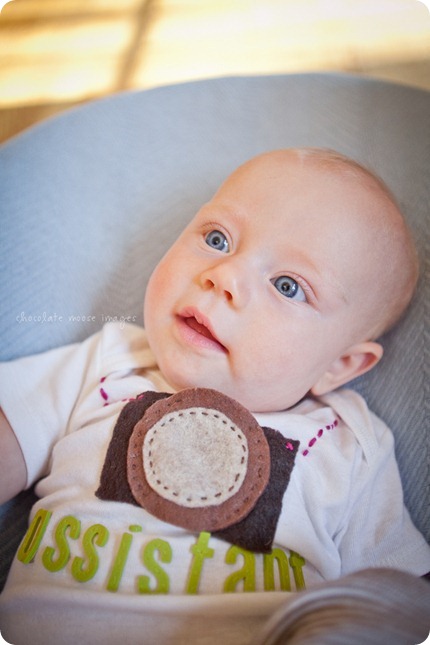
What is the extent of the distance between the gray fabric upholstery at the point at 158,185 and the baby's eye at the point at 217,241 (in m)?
0.15

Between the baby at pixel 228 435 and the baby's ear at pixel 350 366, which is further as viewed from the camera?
the baby's ear at pixel 350 366

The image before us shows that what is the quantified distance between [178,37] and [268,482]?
53cm

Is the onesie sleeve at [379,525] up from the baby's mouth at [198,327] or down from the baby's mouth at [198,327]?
down

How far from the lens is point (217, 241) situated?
1.82 feet

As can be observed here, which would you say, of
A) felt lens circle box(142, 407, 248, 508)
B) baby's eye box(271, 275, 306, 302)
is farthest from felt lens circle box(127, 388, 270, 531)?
baby's eye box(271, 275, 306, 302)

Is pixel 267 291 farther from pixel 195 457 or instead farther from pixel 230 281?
pixel 195 457

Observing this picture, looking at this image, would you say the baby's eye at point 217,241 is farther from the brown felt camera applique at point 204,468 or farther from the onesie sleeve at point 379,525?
the onesie sleeve at point 379,525

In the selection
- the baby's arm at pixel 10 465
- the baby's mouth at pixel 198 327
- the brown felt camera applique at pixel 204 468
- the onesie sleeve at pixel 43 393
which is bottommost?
the baby's arm at pixel 10 465

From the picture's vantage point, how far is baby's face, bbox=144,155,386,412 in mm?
512

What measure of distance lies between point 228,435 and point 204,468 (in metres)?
0.03

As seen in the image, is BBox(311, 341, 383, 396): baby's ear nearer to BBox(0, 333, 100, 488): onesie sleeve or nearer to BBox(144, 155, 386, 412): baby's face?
BBox(144, 155, 386, 412): baby's face

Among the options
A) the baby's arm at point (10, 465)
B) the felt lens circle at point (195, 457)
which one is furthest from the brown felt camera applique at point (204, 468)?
the baby's arm at point (10, 465)

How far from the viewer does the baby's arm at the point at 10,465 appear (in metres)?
0.56

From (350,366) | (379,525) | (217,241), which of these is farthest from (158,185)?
(379,525)
